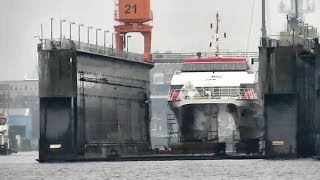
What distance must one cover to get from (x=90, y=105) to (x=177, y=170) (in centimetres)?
2008

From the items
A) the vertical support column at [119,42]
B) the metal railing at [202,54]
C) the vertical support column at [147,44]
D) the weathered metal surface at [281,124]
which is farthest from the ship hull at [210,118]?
the vertical support column at [119,42]

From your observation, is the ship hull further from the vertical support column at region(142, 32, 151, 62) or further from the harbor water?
the vertical support column at region(142, 32, 151, 62)

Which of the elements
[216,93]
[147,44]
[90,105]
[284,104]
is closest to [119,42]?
[147,44]

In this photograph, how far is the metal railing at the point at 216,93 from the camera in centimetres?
10788

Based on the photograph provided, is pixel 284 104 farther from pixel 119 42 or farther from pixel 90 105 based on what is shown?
pixel 119 42

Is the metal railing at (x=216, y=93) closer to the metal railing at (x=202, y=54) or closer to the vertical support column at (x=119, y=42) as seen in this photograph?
the metal railing at (x=202, y=54)

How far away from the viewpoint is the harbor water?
77.7 meters

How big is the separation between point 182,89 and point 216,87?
2.90 m

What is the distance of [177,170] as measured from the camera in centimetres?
8519

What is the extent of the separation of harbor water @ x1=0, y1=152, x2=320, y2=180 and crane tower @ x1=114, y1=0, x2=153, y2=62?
89.9 ft

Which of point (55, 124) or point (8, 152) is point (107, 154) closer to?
point (55, 124)

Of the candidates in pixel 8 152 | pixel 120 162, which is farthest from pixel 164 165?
pixel 8 152

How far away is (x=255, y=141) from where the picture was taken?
10912 cm

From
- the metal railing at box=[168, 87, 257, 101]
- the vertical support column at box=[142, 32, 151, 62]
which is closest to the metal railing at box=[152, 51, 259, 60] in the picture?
the vertical support column at box=[142, 32, 151, 62]
